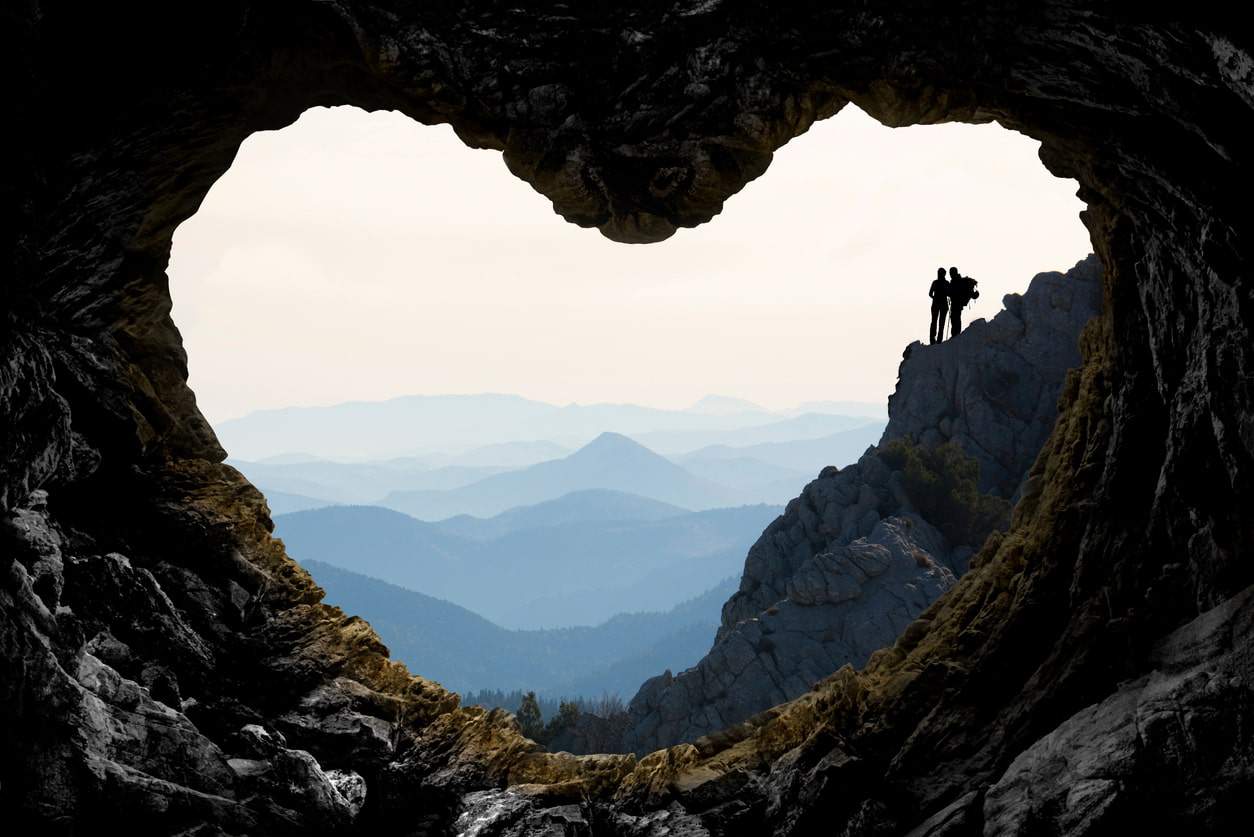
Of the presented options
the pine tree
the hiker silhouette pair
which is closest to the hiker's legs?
the hiker silhouette pair

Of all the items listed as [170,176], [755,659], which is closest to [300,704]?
[170,176]

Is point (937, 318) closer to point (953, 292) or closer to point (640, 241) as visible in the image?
point (953, 292)

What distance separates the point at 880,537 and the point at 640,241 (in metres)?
42.3

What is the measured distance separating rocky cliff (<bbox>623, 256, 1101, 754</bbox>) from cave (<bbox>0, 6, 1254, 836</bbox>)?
36.2 m

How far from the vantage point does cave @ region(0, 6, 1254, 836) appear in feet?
39.7

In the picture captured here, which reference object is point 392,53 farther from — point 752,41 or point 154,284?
point 154,284

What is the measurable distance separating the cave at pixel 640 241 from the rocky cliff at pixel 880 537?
119ft

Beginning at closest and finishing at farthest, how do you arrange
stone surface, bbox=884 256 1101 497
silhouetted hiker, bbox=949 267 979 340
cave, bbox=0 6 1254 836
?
cave, bbox=0 6 1254 836
silhouetted hiker, bbox=949 267 979 340
stone surface, bbox=884 256 1101 497

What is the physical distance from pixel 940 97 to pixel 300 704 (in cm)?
1586

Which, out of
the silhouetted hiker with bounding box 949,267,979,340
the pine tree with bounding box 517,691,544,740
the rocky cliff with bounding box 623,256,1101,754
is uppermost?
the silhouetted hiker with bounding box 949,267,979,340

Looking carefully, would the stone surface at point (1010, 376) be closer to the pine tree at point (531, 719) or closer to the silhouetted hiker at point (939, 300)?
the silhouetted hiker at point (939, 300)

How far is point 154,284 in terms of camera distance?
17.9 m

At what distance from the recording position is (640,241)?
1753cm

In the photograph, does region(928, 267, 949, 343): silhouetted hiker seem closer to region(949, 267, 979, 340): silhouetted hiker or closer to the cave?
region(949, 267, 979, 340): silhouetted hiker
